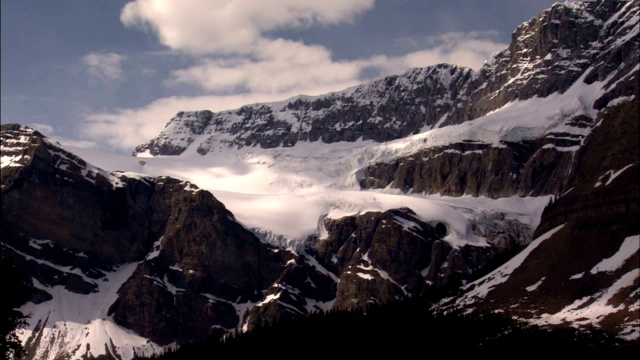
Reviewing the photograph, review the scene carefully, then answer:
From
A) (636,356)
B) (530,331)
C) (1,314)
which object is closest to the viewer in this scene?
(1,314)

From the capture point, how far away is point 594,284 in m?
198

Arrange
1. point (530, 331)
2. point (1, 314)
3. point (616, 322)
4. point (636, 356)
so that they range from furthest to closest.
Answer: point (530, 331)
point (616, 322)
point (636, 356)
point (1, 314)

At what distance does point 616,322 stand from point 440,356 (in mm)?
35136

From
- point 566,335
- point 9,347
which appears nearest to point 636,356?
point 566,335

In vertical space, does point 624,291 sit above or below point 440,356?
above

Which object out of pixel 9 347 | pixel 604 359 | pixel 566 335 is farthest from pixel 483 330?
pixel 9 347

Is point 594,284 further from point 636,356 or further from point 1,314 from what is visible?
point 1,314

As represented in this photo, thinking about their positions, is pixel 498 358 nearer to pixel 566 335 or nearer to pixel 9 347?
pixel 566 335

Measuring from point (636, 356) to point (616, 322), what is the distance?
13.9 meters

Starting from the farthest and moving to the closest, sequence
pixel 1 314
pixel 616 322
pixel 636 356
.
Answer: pixel 616 322, pixel 636 356, pixel 1 314

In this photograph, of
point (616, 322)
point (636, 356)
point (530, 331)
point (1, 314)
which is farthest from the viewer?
point (530, 331)

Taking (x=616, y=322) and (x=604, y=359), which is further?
(x=616, y=322)

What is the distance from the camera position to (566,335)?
594ft

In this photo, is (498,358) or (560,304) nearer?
(498,358)
